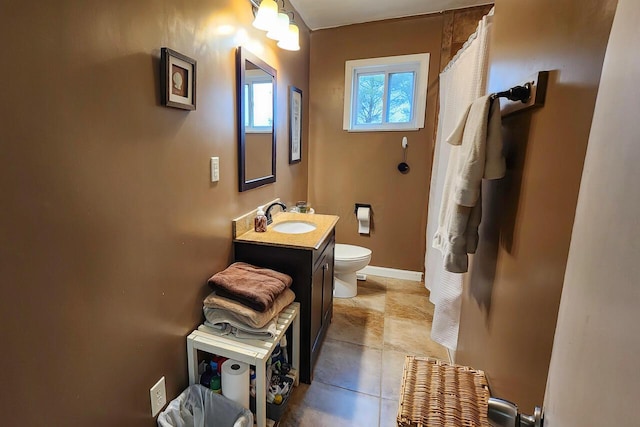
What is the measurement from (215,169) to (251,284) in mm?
594

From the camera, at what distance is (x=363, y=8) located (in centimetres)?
255

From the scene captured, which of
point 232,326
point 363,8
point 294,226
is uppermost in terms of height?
point 363,8

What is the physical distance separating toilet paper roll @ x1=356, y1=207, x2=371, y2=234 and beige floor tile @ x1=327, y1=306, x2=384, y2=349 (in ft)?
2.79

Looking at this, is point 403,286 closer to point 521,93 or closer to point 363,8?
point 521,93

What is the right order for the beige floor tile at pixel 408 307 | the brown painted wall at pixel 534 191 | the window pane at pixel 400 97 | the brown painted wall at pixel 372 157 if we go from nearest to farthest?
1. the brown painted wall at pixel 534 191
2. the beige floor tile at pixel 408 307
3. the brown painted wall at pixel 372 157
4. the window pane at pixel 400 97

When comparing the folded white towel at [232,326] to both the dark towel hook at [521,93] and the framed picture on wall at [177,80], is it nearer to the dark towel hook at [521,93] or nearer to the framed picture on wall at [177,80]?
the framed picture on wall at [177,80]

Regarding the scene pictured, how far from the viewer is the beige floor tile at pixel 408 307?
256cm

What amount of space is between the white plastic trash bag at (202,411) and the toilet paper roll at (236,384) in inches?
1.4

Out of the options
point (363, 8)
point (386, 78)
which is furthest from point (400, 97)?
Answer: point (363, 8)

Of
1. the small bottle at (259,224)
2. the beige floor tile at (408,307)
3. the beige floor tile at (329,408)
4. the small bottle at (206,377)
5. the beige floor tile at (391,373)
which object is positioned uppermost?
the small bottle at (259,224)

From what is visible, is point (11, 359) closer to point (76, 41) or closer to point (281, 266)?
point (76, 41)

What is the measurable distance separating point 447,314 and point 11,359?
1.93 meters

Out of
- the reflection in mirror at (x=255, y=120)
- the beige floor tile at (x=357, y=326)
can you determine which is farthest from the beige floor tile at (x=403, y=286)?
the reflection in mirror at (x=255, y=120)

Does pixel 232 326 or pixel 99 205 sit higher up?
pixel 99 205
